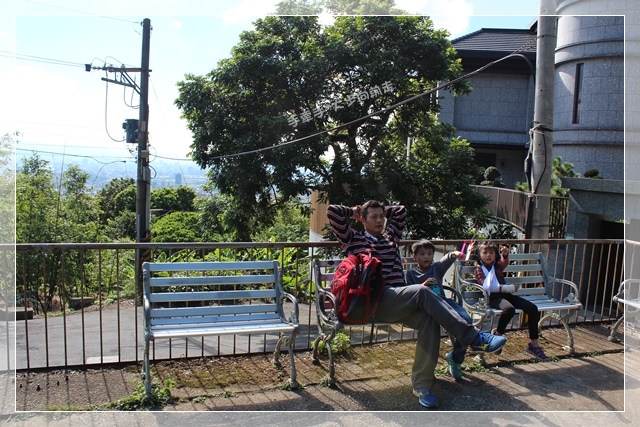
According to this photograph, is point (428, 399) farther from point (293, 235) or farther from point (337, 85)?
point (293, 235)

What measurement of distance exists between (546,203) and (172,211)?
543 inches

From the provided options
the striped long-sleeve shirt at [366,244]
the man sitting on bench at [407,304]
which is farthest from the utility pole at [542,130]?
the striped long-sleeve shirt at [366,244]

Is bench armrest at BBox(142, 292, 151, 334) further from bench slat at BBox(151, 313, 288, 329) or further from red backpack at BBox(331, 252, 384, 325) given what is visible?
red backpack at BBox(331, 252, 384, 325)

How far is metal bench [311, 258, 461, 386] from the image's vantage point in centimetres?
393

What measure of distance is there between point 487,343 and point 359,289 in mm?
881

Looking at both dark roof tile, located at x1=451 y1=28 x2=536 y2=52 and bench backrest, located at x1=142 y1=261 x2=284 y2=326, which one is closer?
bench backrest, located at x1=142 y1=261 x2=284 y2=326

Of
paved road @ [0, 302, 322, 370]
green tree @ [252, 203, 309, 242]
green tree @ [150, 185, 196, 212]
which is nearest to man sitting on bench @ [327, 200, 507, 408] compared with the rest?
paved road @ [0, 302, 322, 370]

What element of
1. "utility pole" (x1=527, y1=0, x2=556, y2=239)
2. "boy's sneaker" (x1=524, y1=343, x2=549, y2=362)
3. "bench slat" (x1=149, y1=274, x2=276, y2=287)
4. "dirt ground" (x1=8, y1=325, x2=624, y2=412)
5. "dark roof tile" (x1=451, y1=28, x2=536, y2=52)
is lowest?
"dirt ground" (x1=8, y1=325, x2=624, y2=412)

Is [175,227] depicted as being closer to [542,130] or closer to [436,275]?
[542,130]

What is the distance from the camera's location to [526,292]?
4.96 metres

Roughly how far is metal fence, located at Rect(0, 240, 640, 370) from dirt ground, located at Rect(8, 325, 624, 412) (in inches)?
8.0

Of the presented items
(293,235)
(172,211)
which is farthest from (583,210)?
(172,211)

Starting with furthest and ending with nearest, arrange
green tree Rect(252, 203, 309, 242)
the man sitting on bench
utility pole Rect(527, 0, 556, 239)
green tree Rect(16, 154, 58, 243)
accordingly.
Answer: green tree Rect(16, 154, 58, 243) → green tree Rect(252, 203, 309, 242) → utility pole Rect(527, 0, 556, 239) → the man sitting on bench

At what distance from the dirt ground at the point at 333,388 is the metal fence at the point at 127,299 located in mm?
203
